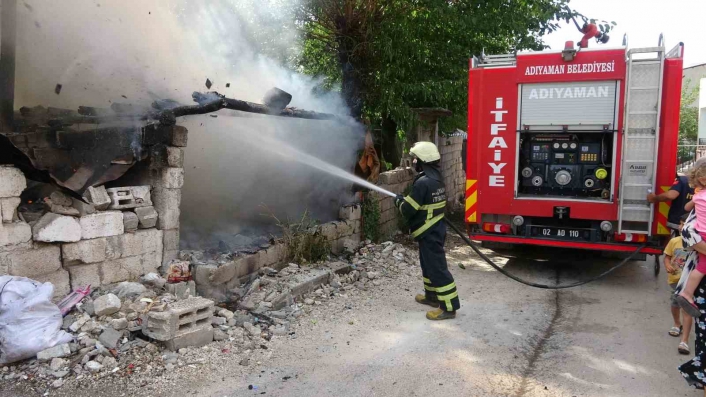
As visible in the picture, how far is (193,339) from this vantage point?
4.26 meters

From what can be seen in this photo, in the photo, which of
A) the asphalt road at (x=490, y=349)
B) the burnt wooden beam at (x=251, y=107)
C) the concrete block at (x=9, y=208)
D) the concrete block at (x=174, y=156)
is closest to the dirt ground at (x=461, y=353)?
the asphalt road at (x=490, y=349)

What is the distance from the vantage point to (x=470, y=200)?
7090 mm

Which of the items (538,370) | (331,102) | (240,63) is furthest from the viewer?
(331,102)

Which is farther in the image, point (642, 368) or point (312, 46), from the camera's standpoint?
point (312, 46)

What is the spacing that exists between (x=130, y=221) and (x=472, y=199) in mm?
4327

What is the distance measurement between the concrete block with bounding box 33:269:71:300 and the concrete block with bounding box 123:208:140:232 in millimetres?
655

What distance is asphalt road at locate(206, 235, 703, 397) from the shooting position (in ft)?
12.4

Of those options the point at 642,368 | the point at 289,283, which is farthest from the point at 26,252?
the point at 642,368

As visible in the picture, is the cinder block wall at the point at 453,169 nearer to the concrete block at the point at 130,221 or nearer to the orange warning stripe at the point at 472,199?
the orange warning stripe at the point at 472,199

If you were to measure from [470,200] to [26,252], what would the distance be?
5.16m

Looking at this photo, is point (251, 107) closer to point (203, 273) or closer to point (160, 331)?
point (203, 273)

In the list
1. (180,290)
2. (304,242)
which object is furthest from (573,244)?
(180,290)

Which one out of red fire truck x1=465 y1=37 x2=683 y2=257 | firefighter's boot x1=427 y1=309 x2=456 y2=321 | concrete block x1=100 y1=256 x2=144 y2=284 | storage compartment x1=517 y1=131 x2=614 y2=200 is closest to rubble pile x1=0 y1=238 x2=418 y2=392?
concrete block x1=100 y1=256 x2=144 y2=284

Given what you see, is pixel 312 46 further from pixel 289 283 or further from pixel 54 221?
pixel 54 221
